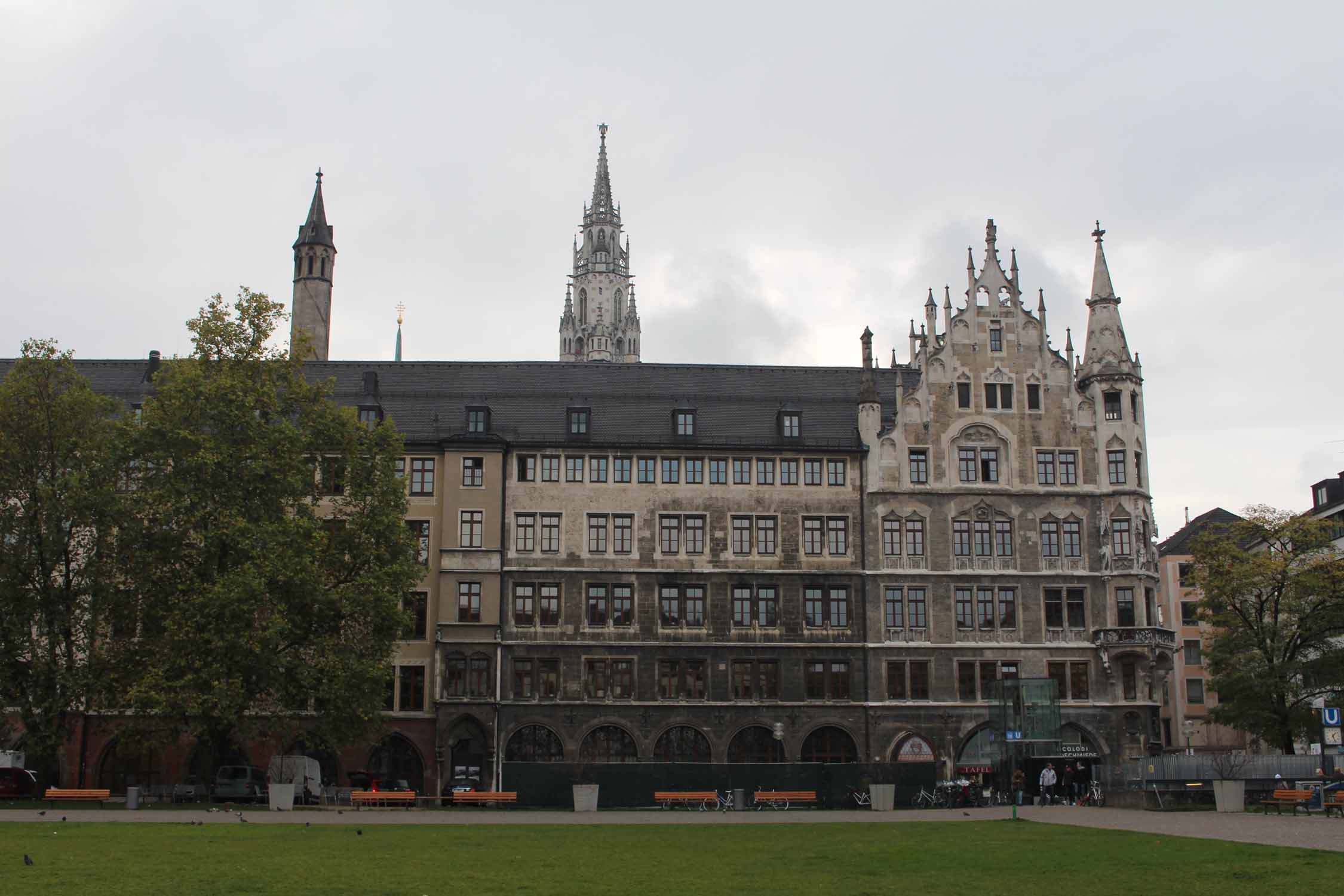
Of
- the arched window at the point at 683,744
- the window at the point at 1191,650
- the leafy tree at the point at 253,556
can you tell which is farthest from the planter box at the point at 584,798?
the window at the point at 1191,650

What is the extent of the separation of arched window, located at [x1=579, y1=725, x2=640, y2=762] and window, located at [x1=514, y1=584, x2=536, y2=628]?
568cm

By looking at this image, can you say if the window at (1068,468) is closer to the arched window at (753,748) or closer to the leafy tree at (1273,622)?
the leafy tree at (1273,622)

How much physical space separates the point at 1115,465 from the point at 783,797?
86.8 ft

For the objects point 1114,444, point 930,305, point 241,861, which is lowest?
point 241,861

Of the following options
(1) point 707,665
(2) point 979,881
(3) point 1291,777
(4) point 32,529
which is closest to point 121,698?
(4) point 32,529

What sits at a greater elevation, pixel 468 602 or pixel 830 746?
pixel 468 602

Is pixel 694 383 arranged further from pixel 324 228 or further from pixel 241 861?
pixel 241 861

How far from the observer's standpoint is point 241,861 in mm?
26844

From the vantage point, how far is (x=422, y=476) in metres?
67.3

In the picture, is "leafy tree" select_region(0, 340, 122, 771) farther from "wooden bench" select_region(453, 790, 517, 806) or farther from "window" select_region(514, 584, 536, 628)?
"window" select_region(514, 584, 536, 628)

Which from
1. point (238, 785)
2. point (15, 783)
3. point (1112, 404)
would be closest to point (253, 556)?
point (238, 785)

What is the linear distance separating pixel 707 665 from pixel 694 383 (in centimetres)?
1430

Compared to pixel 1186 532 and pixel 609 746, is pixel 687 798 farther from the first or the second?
pixel 1186 532

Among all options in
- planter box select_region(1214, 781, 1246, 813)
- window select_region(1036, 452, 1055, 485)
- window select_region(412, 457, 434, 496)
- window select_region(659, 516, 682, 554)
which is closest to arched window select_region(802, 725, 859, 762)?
window select_region(659, 516, 682, 554)
